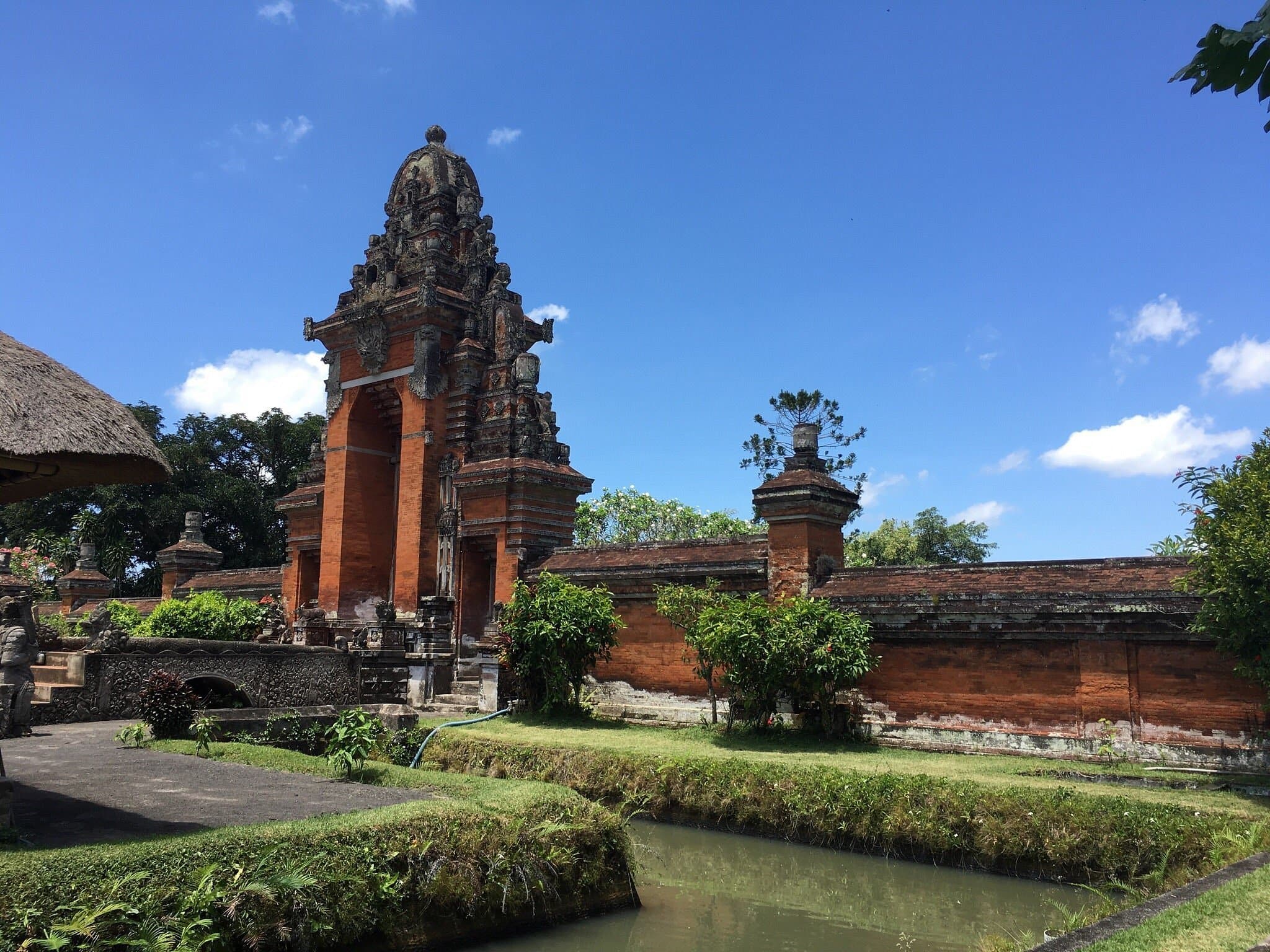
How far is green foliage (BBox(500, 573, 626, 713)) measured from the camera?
15461mm

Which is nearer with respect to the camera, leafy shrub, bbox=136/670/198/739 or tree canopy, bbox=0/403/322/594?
leafy shrub, bbox=136/670/198/739

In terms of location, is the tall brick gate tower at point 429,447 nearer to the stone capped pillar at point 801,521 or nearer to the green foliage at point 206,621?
the green foliage at point 206,621

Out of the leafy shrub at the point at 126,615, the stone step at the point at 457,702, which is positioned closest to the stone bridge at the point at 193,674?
the stone step at the point at 457,702

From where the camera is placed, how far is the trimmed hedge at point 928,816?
8.08m

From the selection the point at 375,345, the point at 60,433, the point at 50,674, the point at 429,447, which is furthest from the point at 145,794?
the point at 375,345

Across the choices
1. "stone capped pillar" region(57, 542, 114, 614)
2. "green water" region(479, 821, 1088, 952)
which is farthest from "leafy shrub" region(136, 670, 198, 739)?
"stone capped pillar" region(57, 542, 114, 614)

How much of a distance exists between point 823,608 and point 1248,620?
16.7ft

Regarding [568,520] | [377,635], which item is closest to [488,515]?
[568,520]

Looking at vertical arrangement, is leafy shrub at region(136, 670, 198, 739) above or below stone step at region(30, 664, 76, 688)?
below

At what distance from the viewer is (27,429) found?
605cm

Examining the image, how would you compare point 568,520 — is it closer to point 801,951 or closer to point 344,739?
point 344,739

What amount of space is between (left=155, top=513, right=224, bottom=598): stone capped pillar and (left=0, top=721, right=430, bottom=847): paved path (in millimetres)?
18344

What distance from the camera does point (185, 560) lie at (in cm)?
A: 2827

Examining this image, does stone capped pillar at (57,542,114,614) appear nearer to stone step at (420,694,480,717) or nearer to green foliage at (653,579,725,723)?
stone step at (420,694,480,717)
